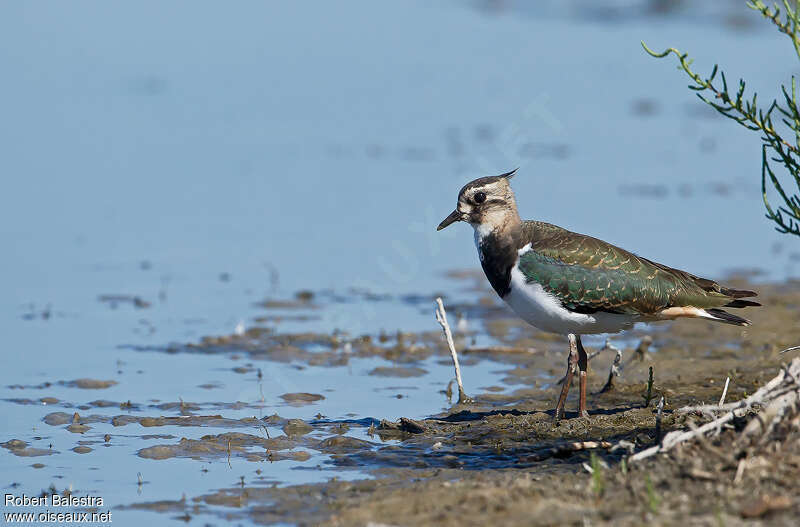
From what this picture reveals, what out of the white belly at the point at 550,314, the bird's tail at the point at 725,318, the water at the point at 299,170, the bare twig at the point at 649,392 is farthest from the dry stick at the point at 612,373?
the water at the point at 299,170

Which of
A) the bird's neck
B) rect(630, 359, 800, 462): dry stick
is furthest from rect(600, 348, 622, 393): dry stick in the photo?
rect(630, 359, 800, 462): dry stick

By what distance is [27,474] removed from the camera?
317 inches

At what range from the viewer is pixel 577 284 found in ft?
28.4

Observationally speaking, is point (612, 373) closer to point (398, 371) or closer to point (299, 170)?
point (398, 371)

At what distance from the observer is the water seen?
35.3 feet

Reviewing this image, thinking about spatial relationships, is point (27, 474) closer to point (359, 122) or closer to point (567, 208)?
point (567, 208)

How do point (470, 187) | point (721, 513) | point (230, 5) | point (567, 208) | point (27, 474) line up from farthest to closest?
1. point (230, 5)
2. point (567, 208)
3. point (470, 187)
4. point (27, 474)
5. point (721, 513)

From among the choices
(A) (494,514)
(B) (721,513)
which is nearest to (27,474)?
(A) (494,514)

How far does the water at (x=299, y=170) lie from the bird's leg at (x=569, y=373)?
125 cm

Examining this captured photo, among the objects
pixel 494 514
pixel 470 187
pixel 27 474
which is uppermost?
pixel 470 187

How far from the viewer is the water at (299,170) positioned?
35.3 ft

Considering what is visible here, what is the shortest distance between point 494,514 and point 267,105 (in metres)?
15.5

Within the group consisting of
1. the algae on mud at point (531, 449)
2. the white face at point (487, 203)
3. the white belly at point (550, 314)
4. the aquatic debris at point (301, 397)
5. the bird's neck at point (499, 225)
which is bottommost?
the aquatic debris at point (301, 397)

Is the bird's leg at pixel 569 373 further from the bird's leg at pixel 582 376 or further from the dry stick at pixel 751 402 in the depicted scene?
the dry stick at pixel 751 402
